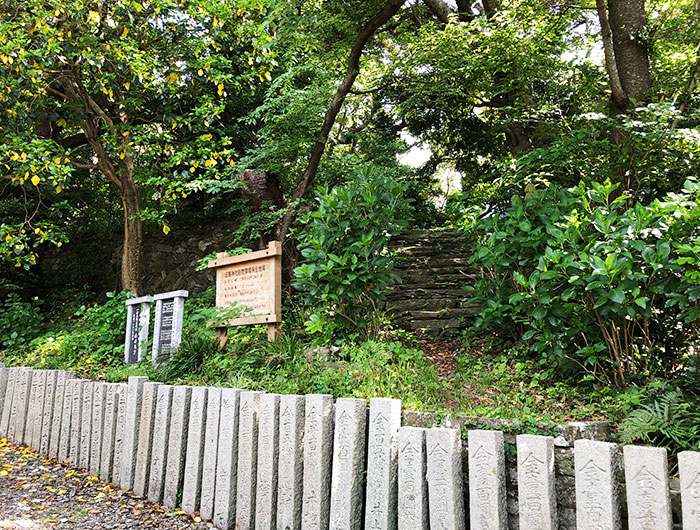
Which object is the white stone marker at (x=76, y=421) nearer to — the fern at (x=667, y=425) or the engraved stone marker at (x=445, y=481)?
the engraved stone marker at (x=445, y=481)

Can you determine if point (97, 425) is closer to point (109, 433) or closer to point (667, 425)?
point (109, 433)

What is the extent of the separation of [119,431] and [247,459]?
146cm

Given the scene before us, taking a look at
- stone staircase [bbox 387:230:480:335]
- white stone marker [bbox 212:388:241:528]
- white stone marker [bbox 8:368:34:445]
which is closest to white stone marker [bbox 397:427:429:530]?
white stone marker [bbox 212:388:241:528]

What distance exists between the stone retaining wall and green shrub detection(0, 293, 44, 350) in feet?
14.2

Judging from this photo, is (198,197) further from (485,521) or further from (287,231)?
(485,521)

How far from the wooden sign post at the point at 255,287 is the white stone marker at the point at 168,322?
0.45 metres

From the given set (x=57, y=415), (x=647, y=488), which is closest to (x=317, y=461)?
(x=647, y=488)

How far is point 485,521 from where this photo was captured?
7.34 feet

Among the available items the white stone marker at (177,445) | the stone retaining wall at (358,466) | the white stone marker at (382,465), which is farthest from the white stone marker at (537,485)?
the white stone marker at (177,445)

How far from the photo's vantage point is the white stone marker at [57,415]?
14.5ft

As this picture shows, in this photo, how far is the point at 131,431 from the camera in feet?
→ 12.2

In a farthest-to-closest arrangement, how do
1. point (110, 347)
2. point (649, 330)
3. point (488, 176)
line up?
point (488, 176), point (110, 347), point (649, 330)

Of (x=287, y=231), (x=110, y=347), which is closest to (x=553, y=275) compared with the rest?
(x=287, y=231)

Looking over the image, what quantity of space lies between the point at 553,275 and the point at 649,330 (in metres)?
0.89
